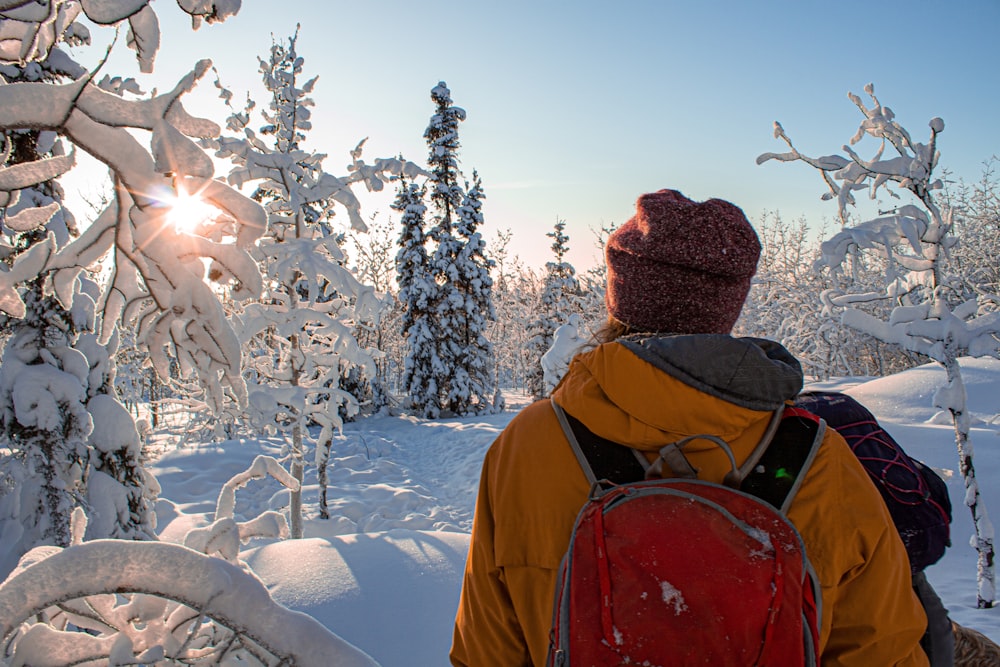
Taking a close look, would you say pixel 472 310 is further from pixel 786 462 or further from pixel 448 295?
pixel 786 462

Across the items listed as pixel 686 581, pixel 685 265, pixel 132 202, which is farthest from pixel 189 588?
pixel 685 265

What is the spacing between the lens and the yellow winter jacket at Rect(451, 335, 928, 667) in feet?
3.52

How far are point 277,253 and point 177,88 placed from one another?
5.63 metres

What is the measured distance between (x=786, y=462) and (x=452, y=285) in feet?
74.4

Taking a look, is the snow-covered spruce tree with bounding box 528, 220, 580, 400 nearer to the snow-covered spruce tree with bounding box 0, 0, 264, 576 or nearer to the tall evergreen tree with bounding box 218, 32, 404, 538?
the tall evergreen tree with bounding box 218, 32, 404, 538

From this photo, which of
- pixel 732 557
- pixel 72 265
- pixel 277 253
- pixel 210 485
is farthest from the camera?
pixel 210 485

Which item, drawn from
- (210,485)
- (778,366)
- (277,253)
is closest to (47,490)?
(277,253)

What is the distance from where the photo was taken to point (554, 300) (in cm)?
2514

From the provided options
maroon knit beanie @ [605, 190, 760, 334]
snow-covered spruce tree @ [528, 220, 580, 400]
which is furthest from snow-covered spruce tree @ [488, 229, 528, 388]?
maroon knit beanie @ [605, 190, 760, 334]

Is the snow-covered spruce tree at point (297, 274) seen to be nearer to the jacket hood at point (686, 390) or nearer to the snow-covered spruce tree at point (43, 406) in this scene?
the snow-covered spruce tree at point (43, 406)

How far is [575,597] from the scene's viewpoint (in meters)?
1.01

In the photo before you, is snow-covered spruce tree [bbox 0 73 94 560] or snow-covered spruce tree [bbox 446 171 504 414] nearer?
snow-covered spruce tree [bbox 0 73 94 560]

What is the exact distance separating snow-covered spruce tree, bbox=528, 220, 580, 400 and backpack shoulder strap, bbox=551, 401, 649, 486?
927 inches

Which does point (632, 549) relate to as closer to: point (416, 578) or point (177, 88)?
point (177, 88)
